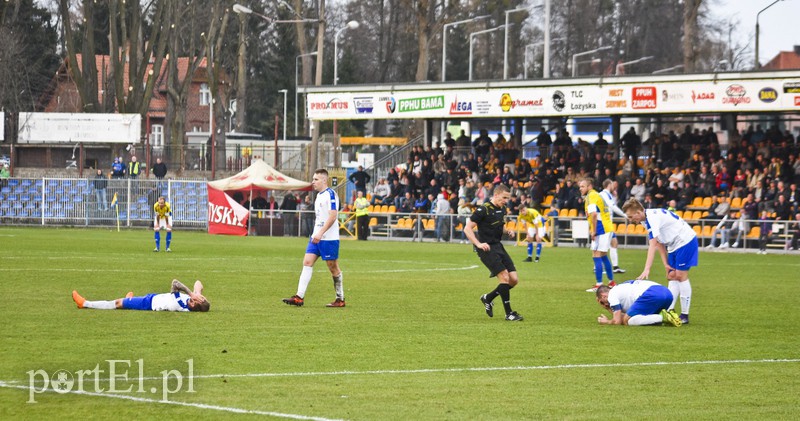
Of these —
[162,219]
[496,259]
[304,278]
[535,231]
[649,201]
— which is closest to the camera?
[496,259]

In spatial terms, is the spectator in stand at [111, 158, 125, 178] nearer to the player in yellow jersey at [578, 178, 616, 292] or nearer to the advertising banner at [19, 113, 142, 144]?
the advertising banner at [19, 113, 142, 144]

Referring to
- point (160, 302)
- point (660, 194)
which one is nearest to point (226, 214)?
point (660, 194)

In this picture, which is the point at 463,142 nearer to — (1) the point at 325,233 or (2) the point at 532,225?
(2) the point at 532,225

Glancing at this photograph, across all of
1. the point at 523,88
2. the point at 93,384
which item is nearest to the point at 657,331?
the point at 93,384

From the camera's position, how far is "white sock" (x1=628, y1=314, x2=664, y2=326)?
51.8ft

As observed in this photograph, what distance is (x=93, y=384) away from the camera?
10133mm

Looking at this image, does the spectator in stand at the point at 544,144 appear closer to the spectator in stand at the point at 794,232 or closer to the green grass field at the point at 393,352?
the spectator in stand at the point at 794,232

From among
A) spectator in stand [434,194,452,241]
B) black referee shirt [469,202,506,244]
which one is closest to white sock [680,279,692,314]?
black referee shirt [469,202,506,244]

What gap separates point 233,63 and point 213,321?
68073mm

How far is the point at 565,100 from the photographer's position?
4641 cm

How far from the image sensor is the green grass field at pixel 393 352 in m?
9.55

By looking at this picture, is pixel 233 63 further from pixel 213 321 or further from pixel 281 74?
pixel 213 321

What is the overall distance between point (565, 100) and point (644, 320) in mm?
31329

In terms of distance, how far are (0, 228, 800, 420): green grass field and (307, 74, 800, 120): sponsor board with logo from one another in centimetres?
1955
